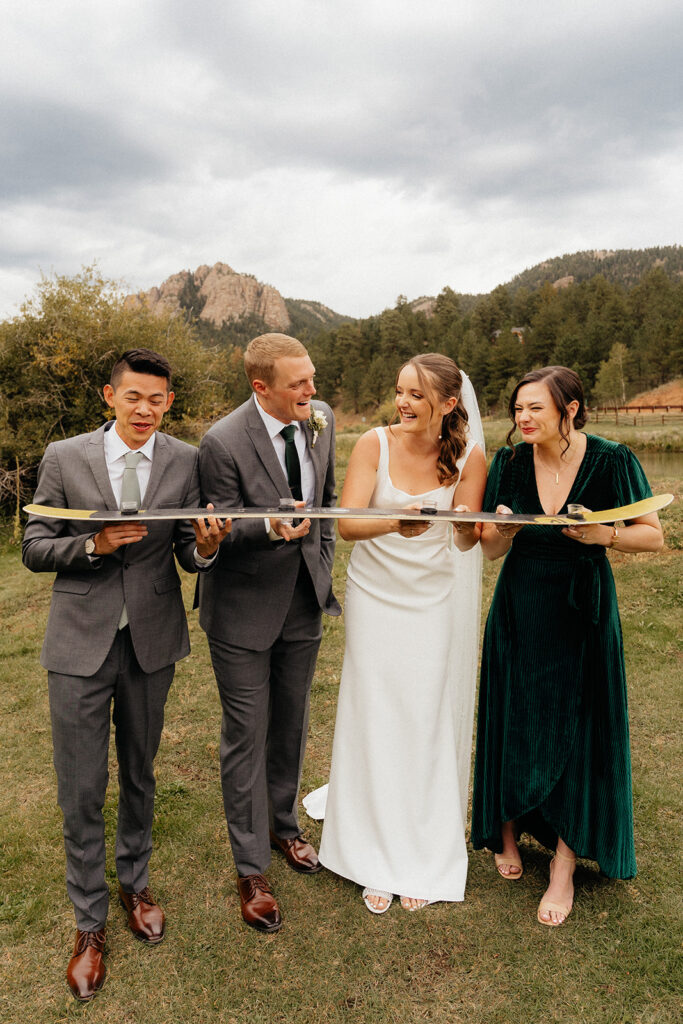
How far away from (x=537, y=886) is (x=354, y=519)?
234cm

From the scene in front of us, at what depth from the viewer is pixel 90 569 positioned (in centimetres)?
296

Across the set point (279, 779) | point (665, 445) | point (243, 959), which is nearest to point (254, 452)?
point (279, 779)

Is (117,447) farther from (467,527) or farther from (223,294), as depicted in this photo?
(223,294)

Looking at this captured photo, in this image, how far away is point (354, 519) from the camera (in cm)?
340

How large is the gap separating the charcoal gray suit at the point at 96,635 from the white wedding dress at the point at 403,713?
1.04 m

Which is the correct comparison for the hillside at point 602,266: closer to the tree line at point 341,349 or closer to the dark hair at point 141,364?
the tree line at point 341,349

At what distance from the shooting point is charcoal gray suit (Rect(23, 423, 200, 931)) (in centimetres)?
298

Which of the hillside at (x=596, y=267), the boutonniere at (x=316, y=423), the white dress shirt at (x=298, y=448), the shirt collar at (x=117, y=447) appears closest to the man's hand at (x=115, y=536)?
the shirt collar at (x=117, y=447)

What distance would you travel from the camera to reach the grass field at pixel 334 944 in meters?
2.99

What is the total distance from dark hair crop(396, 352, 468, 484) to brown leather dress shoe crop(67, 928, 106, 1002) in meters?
2.86

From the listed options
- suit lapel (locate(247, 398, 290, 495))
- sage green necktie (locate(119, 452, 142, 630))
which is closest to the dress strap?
suit lapel (locate(247, 398, 290, 495))

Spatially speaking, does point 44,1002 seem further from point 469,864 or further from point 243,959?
point 469,864

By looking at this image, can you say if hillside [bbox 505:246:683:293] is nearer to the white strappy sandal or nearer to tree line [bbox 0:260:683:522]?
tree line [bbox 0:260:683:522]

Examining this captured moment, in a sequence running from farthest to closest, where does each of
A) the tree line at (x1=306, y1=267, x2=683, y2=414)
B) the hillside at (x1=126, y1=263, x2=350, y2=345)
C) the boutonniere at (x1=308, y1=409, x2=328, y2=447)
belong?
the hillside at (x1=126, y1=263, x2=350, y2=345), the tree line at (x1=306, y1=267, x2=683, y2=414), the boutonniere at (x1=308, y1=409, x2=328, y2=447)
